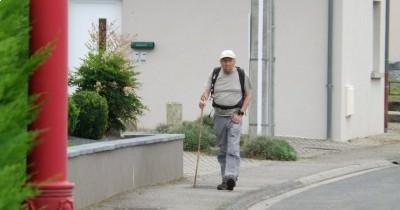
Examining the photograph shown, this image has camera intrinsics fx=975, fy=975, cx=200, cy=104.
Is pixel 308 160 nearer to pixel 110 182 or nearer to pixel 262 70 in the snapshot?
pixel 262 70

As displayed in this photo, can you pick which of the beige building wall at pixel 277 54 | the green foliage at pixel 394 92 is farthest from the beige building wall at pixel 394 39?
the beige building wall at pixel 277 54

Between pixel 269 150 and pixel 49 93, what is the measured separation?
13466 millimetres

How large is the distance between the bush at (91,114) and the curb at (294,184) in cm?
223

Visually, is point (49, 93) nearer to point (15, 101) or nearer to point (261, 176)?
point (15, 101)

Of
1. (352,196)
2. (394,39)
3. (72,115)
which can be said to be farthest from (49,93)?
(394,39)

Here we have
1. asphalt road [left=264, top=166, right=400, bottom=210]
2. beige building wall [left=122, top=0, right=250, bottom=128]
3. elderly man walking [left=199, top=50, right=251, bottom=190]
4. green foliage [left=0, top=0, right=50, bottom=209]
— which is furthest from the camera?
beige building wall [left=122, top=0, right=250, bottom=128]

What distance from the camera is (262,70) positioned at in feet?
57.9

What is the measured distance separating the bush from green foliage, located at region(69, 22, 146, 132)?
0.53m

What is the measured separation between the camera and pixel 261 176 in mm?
14461

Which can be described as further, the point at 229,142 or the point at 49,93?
the point at 229,142

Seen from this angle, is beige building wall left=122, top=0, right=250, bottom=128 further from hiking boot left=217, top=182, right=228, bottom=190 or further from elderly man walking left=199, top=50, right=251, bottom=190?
hiking boot left=217, top=182, right=228, bottom=190

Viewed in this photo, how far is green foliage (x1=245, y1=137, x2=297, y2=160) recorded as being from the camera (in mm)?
17250

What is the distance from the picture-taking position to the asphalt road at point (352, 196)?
1169cm

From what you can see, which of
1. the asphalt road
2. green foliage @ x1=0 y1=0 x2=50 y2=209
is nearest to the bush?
the asphalt road
